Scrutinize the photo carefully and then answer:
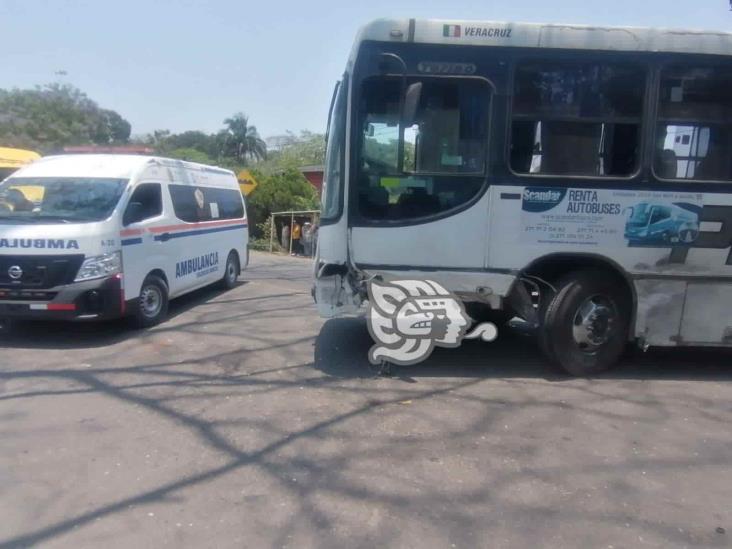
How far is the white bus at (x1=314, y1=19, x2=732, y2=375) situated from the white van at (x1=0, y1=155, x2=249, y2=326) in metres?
2.93

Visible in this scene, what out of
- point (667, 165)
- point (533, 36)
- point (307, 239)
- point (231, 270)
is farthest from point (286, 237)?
point (667, 165)

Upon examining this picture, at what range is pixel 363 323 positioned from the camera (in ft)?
29.2

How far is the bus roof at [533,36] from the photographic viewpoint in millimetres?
5922

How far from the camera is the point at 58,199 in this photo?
25.7 ft

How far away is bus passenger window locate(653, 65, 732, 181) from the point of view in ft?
19.8

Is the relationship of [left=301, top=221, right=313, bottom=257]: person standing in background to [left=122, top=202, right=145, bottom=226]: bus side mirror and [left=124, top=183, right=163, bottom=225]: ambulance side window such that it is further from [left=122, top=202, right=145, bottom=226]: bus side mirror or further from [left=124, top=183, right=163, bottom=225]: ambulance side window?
[left=122, top=202, right=145, bottom=226]: bus side mirror

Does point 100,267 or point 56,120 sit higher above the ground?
point 56,120

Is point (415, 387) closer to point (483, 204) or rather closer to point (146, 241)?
point (483, 204)

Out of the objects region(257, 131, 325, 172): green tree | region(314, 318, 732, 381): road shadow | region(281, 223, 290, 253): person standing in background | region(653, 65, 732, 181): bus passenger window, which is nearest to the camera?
region(653, 65, 732, 181): bus passenger window

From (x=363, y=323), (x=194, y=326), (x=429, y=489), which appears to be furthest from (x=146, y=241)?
(x=429, y=489)

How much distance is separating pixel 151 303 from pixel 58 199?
1.77 meters

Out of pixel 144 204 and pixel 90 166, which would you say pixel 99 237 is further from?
pixel 90 166

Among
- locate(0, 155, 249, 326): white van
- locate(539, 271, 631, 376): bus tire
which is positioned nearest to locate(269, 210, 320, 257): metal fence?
locate(0, 155, 249, 326): white van

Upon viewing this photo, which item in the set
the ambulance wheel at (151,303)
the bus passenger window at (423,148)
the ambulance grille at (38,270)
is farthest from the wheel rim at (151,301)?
the bus passenger window at (423,148)
